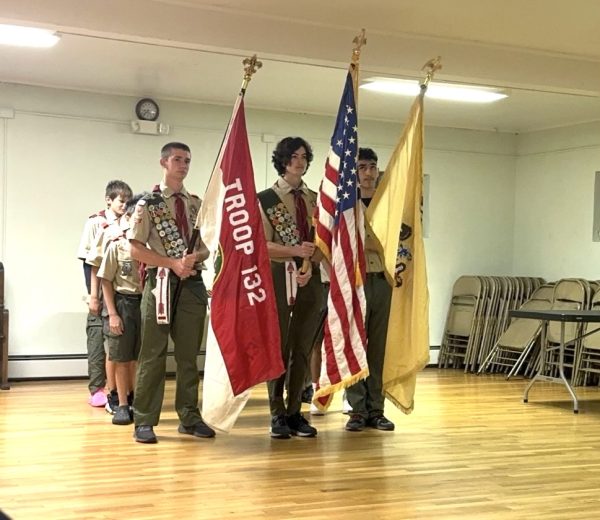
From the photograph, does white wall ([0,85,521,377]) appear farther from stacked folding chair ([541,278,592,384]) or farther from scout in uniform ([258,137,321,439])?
scout in uniform ([258,137,321,439])

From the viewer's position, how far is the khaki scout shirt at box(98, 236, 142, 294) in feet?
19.6

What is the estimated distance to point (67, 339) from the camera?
8.35 meters

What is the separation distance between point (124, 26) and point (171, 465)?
2.46 m

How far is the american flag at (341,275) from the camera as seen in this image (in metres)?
5.11

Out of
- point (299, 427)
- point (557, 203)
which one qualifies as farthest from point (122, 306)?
point (557, 203)

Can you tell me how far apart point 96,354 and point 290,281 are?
2.09 metres

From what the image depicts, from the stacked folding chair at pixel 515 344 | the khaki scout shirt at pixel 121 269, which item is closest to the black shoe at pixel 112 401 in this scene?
the khaki scout shirt at pixel 121 269

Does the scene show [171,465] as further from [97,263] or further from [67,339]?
[67,339]

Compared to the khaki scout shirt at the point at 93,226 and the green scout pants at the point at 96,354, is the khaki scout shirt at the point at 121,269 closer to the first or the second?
the khaki scout shirt at the point at 93,226

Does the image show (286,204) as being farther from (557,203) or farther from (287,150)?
(557,203)

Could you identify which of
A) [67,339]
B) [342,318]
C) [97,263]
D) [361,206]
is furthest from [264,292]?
[67,339]

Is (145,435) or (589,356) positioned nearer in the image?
(145,435)

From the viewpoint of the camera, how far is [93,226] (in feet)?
22.6

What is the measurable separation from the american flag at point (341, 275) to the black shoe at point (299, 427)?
31 cm
